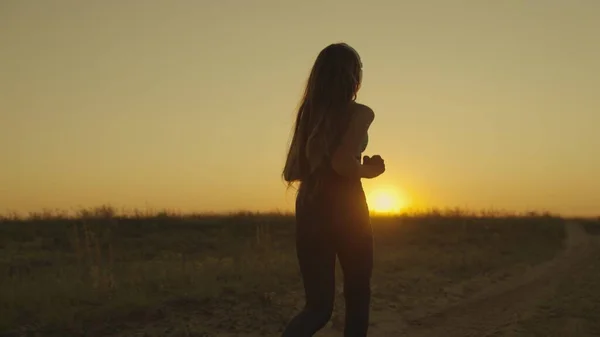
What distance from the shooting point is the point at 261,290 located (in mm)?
7895

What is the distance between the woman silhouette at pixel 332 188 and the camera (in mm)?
3195

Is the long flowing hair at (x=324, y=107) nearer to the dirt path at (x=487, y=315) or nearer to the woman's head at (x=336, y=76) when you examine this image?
the woman's head at (x=336, y=76)

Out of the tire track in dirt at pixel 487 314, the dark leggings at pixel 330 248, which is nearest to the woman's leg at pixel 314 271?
the dark leggings at pixel 330 248

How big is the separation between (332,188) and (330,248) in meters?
0.31

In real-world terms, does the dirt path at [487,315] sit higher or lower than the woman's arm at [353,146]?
lower

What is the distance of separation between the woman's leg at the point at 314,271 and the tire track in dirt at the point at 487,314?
12.0ft

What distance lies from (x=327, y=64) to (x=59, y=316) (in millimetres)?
4426

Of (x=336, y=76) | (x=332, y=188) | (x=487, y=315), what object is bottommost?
(x=487, y=315)

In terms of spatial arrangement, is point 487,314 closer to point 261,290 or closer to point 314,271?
point 261,290

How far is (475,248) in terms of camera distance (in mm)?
13914

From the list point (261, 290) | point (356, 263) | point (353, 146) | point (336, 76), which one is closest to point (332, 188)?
point (353, 146)

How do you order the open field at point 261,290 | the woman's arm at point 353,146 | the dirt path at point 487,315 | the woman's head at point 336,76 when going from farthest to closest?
1. the dirt path at point 487,315
2. the open field at point 261,290
3. the woman's head at point 336,76
4. the woman's arm at point 353,146

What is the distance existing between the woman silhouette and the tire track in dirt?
3676 millimetres

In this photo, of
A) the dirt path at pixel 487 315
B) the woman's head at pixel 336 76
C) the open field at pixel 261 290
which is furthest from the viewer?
the dirt path at pixel 487 315
